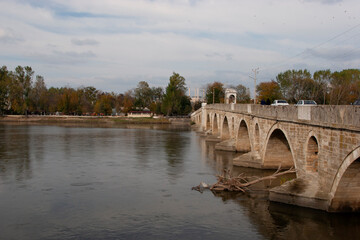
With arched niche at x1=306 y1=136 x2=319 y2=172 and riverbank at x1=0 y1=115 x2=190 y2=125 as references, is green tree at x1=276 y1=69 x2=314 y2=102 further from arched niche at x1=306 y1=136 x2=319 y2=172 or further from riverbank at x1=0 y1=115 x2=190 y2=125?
arched niche at x1=306 y1=136 x2=319 y2=172

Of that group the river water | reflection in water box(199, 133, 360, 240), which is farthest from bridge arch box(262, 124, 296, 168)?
reflection in water box(199, 133, 360, 240)

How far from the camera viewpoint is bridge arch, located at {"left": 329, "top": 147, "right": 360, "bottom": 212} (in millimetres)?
14242

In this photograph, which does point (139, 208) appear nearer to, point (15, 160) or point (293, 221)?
point (293, 221)

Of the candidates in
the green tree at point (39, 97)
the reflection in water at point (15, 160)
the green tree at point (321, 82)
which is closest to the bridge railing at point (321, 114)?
the reflection in water at point (15, 160)

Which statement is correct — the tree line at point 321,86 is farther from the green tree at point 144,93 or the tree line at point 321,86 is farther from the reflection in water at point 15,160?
the green tree at point 144,93

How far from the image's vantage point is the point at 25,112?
10762 centimetres

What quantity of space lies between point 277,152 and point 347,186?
11070 millimetres

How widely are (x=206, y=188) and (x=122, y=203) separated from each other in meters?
5.19

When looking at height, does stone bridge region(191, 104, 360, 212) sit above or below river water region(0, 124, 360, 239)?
above

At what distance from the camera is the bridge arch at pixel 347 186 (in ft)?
46.7

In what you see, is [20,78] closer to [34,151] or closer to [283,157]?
[34,151]

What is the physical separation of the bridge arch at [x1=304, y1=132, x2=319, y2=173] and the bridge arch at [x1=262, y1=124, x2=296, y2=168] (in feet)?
19.9

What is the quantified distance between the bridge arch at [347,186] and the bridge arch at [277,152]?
899cm

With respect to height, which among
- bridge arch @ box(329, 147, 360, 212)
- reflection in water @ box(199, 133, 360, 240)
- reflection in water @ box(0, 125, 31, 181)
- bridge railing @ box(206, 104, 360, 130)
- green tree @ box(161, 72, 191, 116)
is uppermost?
green tree @ box(161, 72, 191, 116)
